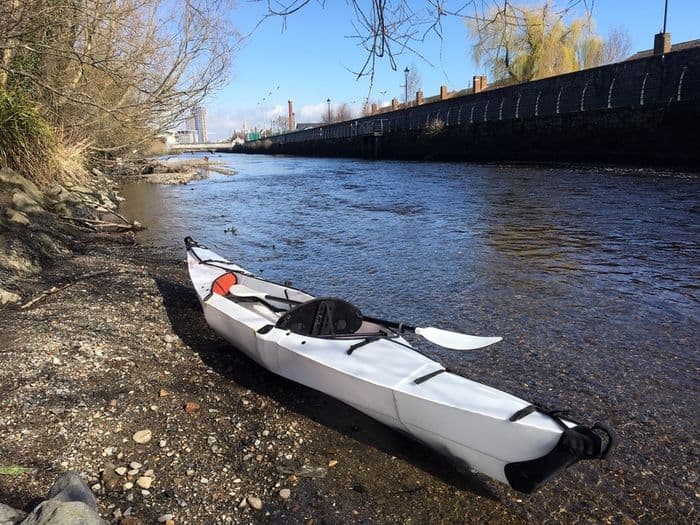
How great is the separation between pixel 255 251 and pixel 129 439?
740cm

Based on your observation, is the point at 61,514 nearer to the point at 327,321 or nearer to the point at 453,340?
the point at 327,321

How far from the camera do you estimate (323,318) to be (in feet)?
14.6

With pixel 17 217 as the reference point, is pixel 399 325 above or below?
below

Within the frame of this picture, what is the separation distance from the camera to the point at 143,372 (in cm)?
437

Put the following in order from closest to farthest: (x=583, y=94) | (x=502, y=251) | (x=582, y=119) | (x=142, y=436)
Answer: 1. (x=142, y=436)
2. (x=502, y=251)
3. (x=582, y=119)
4. (x=583, y=94)

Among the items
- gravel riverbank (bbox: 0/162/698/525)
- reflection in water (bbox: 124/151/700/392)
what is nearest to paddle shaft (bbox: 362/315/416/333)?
gravel riverbank (bbox: 0/162/698/525)

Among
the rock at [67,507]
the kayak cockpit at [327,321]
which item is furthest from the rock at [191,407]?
the rock at [67,507]

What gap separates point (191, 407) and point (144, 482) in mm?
920

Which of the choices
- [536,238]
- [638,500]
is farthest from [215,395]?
[536,238]

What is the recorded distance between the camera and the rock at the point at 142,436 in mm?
3434

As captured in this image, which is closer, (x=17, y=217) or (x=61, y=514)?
(x=61, y=514)

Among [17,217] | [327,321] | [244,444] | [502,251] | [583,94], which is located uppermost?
[583,94]

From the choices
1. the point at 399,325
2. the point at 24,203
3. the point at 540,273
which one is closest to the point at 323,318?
the point at 399,325

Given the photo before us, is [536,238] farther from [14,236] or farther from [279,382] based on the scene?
[14,236]
